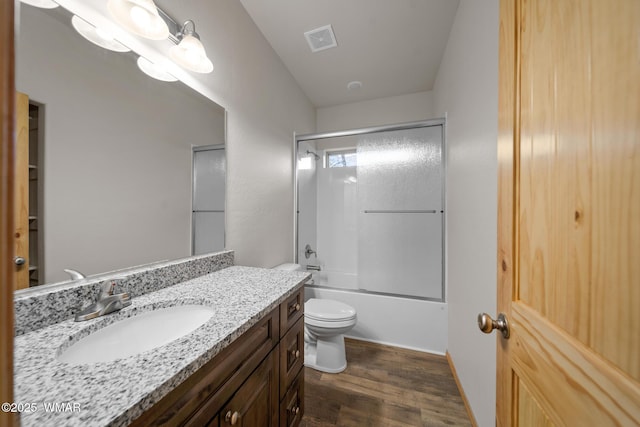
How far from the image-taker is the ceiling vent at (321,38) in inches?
70.6

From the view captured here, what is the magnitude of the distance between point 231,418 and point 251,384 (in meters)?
0.11

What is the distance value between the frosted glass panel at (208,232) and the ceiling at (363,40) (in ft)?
4.98

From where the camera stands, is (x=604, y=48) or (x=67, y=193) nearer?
(x=604, y=48)

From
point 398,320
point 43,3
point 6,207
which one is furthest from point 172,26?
point 398,320

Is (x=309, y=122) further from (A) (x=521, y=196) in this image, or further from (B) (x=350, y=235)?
(A) (x=521, y=196)

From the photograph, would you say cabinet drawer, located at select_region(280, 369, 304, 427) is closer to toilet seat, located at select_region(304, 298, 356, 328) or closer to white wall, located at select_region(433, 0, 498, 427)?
toilet seat, located at select_region(304, 298, 356, 328)

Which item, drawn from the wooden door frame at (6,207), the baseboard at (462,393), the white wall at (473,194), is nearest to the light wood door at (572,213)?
the white wall at (473,194)

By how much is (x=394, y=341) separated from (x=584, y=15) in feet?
7.31

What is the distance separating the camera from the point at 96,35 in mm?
816

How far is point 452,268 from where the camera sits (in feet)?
5.91

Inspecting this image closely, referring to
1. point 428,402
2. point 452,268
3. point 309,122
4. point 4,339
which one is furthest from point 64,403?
point 309,122

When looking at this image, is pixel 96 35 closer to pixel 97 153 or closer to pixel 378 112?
pixel 97 153

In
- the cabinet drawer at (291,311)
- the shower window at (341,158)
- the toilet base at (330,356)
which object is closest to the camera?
the cabinet drawer at (291,311)

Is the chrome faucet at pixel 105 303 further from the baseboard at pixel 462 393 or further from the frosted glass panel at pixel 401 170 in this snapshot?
the frosted glass panel at pixel 401 170
